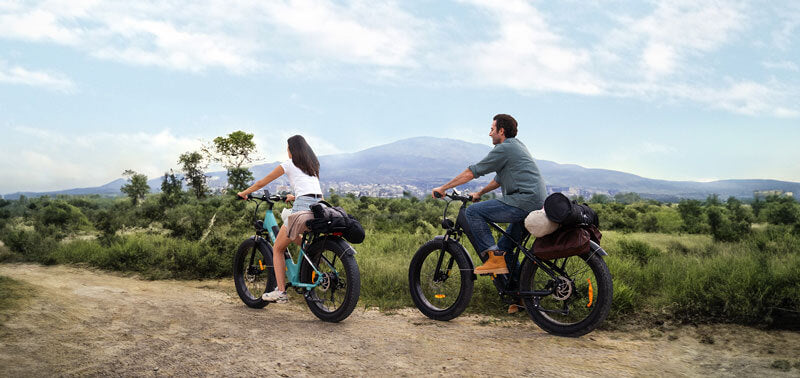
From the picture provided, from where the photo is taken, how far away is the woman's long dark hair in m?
6.25

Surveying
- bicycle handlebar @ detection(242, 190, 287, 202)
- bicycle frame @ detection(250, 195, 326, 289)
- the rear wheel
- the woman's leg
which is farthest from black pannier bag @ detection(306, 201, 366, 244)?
the rear wheel

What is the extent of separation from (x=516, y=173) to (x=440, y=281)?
1644mm

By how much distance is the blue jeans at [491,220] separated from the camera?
5895 millimetres

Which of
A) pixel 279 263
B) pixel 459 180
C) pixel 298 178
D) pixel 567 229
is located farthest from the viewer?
pixel 279 263

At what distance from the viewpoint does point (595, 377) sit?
416 cm

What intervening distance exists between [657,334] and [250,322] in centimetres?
442

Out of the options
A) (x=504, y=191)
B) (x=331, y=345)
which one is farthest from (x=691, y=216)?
(x=331, y=345)

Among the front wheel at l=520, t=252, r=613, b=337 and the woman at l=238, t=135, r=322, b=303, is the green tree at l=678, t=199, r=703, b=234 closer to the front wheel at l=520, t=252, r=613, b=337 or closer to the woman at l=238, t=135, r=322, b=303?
the front wheel at l=520, t=252, r=613, b=337

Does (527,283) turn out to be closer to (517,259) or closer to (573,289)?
(517,259)

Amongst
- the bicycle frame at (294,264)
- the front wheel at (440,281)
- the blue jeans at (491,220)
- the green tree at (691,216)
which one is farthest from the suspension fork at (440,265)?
the green tree at (691,216)

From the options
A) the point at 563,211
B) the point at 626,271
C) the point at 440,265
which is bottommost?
the point at 626,271

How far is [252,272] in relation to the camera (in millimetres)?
7344

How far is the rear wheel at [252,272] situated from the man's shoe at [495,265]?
2834 mm

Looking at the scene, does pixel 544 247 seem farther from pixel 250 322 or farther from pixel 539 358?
pixel 250 322
